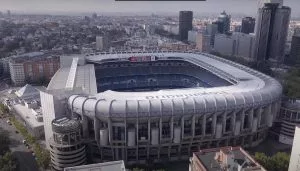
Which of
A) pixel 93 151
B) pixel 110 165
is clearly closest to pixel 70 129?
pixel 93 151

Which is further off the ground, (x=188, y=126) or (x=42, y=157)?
(x=188, y=126)

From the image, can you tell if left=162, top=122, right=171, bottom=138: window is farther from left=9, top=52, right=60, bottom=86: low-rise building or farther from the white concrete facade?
the white concrete facade

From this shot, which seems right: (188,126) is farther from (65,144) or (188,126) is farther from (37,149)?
(37,149)

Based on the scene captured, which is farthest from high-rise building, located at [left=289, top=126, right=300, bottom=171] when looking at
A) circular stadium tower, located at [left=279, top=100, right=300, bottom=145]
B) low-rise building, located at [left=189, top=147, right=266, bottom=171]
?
circular stadium tower, located at [left=279, top=100, right=300, bottom=145]

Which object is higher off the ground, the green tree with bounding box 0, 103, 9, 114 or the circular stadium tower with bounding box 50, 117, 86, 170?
the circular stadium tower with bounding box 50, 117, 86, 170

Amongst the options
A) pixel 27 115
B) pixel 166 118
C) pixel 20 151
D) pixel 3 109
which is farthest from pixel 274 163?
pixel 3 109

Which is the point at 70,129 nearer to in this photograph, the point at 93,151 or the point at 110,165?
the point at 93,151
